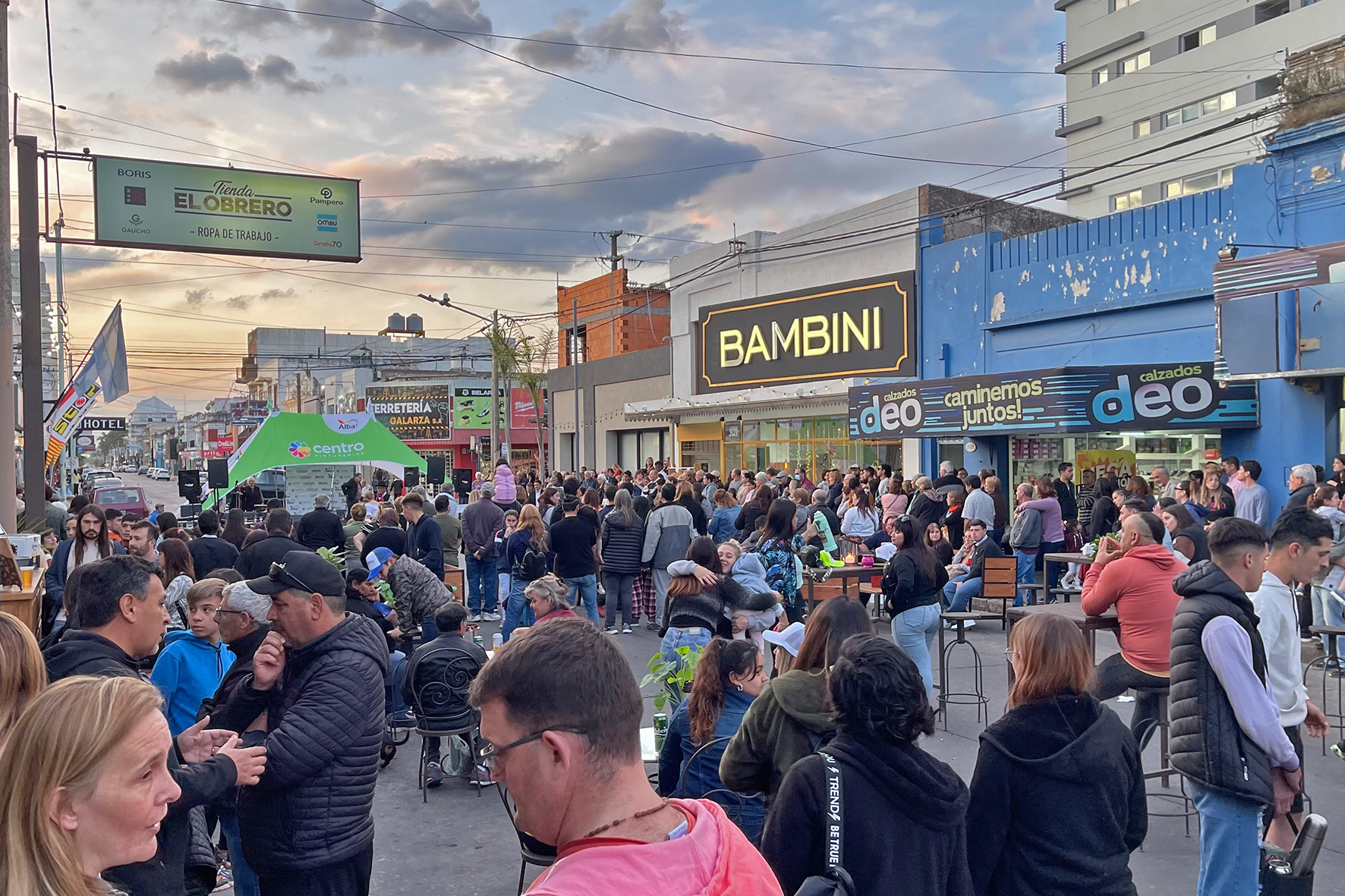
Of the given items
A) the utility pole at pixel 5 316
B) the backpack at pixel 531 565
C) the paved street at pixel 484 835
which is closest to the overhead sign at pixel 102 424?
the utility pole at pixel 5 316

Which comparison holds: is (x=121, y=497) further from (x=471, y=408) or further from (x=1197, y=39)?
(x=1197, y=39)

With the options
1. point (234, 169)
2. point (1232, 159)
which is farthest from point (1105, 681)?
point (1232, 159)

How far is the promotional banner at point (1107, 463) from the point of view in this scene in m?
17.2

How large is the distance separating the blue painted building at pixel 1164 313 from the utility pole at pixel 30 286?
14962 mm

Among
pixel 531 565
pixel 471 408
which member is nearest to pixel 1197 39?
pixel 471 408

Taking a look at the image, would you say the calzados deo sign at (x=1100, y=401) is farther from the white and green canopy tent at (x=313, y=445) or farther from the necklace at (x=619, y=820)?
the necklace at (x=619, y=820)

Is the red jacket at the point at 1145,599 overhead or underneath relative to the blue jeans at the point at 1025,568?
overhead

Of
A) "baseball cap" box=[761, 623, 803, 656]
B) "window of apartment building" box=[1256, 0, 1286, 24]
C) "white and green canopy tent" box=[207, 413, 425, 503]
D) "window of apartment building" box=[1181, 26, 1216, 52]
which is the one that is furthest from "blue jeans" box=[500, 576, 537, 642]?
"window of apartment building" box=[1181, 26, 1216, 52]

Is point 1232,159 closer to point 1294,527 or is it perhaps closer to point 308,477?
point 308,477

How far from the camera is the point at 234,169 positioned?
575 inches

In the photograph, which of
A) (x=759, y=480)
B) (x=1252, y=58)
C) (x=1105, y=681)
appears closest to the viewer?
(x=1105, y=681)

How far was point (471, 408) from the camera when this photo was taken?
5178 centimetres

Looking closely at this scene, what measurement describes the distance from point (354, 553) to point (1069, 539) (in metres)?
10.3

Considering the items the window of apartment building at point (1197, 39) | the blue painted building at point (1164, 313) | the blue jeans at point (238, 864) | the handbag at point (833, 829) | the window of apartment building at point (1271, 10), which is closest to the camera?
the handbag at point (833, 829)
